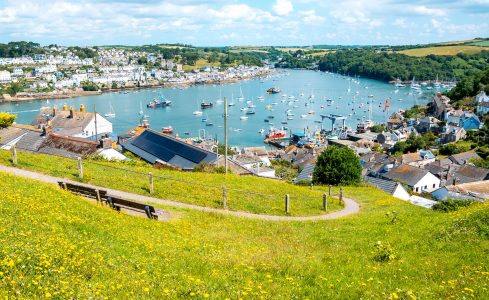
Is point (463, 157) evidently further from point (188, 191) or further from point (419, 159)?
point (188, 191)

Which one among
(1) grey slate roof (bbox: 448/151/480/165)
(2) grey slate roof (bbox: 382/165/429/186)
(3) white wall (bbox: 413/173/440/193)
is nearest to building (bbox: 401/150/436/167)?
(1) grey slate roof (bbox: 448/151/480/165)

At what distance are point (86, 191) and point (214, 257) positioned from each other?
7.55 m

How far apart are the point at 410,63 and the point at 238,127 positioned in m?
128

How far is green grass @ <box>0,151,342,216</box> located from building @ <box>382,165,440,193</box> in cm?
2799

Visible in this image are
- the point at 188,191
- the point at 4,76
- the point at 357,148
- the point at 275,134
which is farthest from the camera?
the point at 4,76

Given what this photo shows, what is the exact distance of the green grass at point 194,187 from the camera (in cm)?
1694

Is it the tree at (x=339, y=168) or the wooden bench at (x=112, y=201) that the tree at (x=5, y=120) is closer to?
the wooden bench at (x=112, y=201)

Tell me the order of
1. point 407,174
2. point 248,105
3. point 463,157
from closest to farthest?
point 407,174
point 463,157
point 248,105

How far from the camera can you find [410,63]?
636 ft

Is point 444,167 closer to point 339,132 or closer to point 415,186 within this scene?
point 415,186

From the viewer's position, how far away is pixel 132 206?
13133 millimetres

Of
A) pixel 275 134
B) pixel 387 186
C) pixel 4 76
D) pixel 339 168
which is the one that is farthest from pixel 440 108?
pixel 4 76

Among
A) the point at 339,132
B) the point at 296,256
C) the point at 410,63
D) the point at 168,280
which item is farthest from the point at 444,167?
the point at 410,63

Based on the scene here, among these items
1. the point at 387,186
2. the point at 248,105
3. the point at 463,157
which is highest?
the point at 387,186
